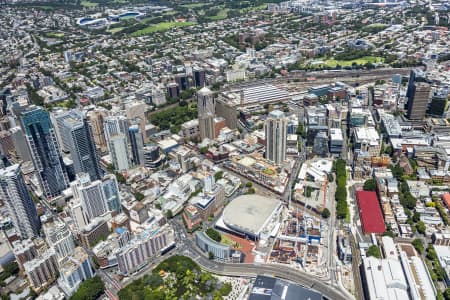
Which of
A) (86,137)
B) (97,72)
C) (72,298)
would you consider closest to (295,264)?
(72,298)

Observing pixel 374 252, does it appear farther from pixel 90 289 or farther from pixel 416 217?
pixel 90 289

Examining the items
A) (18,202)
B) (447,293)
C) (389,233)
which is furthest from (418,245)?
(18,202)

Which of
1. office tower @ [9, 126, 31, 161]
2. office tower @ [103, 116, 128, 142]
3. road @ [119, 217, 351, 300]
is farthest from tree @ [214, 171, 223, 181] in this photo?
office tower @ [9, 126, 31, 161]

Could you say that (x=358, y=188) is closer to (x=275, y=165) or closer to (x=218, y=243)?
(x=275, y=165)

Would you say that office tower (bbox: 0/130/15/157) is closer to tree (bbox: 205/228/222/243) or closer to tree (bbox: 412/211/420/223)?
tree (bbox: 205/228/222/243)

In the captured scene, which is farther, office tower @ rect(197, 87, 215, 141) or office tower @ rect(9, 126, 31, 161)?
office tower @ rect(197, 87, 215, 141)
